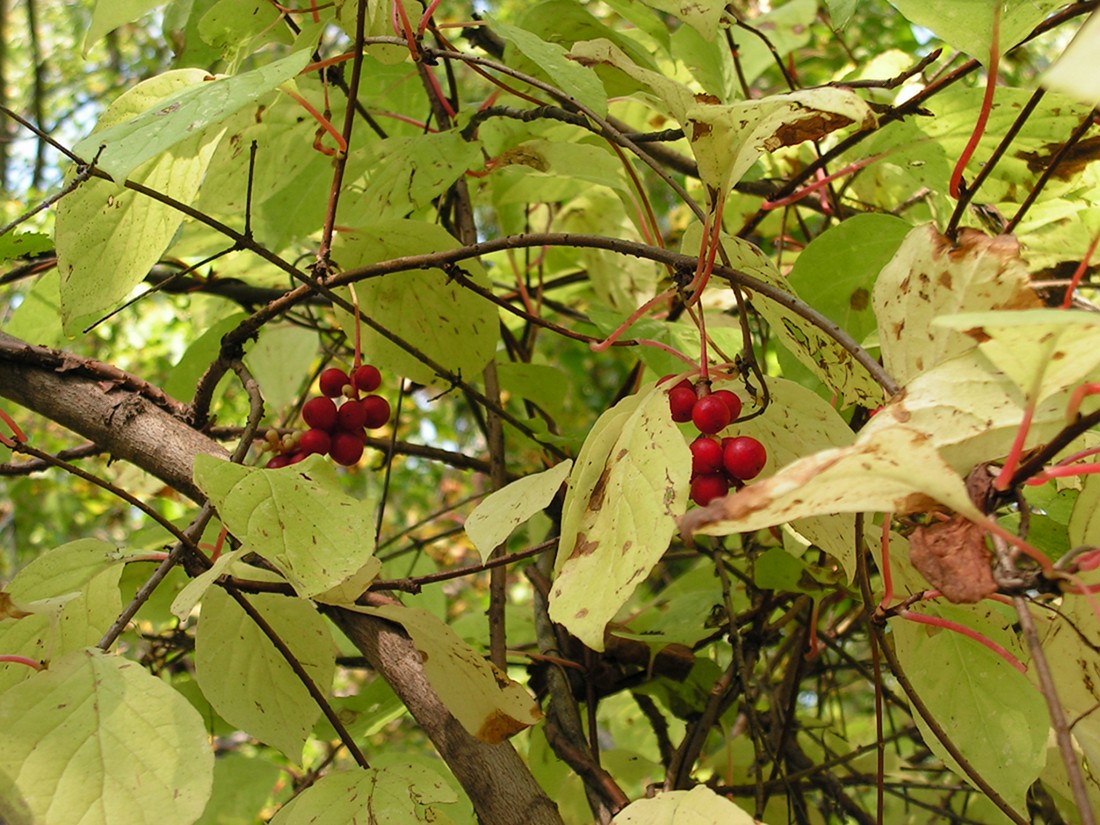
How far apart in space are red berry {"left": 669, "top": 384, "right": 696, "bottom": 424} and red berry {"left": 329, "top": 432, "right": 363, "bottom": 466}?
27cm

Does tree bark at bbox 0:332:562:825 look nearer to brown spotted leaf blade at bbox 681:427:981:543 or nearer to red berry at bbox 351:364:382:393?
red berry at bbox 351:364:382:393

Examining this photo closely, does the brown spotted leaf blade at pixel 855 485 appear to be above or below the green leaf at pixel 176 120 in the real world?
below

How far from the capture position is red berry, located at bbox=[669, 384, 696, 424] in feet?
1.83

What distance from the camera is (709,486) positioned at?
1.77ft

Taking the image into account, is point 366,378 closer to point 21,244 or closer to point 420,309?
point 420,309

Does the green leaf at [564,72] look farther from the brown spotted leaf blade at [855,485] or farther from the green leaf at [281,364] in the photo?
the green leaf at [281,364]

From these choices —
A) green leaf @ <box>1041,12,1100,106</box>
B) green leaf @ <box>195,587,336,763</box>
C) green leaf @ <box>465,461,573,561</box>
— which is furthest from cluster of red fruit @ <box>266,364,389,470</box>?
green leaf @ <box>1041,12,1100,106</box>

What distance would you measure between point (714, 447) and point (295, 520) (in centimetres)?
23

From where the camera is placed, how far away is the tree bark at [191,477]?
60 centimetres

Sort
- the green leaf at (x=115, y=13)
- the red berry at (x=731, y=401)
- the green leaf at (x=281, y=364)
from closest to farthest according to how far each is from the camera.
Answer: the red berry at (x=731, y=401), the green leaf at (x=115, y=13), the green leaf at (x=281, y=364)

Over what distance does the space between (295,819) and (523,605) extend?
63 cm

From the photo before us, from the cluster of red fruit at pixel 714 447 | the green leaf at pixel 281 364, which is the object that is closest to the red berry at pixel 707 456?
the cluster of red fruit at pixel 714 447

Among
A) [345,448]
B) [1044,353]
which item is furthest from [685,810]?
[345,448]

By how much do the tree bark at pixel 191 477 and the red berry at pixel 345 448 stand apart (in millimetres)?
79
